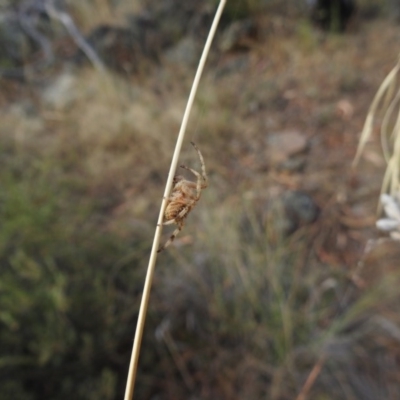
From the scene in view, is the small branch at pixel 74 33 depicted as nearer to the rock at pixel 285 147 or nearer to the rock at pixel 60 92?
the rock at pixel 60 92

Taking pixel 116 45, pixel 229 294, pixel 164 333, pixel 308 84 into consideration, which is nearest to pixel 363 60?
pixel 308 84

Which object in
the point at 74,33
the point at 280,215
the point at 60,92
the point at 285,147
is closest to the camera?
the point at 280,215

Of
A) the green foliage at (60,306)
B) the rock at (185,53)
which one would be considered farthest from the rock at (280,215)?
the rock at (185,53)

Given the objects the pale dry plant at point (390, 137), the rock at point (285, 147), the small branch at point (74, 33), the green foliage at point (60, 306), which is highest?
the small branch at point (74, 33)

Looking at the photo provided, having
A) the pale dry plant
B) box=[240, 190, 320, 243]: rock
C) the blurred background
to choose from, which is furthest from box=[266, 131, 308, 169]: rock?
the pale dry plant

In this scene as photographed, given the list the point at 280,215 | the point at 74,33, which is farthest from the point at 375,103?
the point at 74,33

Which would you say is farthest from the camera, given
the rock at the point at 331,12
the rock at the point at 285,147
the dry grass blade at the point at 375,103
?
the rock at the point at 331,12

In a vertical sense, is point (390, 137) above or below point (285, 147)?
above

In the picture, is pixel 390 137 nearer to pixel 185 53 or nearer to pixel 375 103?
pixel 375 103

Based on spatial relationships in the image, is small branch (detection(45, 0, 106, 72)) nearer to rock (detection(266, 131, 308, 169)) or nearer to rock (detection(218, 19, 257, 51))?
rock (detection(218, 19, 257, 51))
